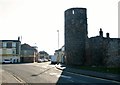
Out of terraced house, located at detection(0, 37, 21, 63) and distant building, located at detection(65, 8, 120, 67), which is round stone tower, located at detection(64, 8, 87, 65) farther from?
terraced house, located at detection(0, 37, 21, 63)

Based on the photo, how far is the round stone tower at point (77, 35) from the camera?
54.4m

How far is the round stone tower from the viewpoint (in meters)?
54.4

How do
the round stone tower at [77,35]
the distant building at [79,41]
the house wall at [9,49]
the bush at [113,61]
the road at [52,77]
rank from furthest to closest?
the house wall at [9,49], the round stone tower at [77,35], the distant building at [79,41], the bush at [113,61], the road at [52,77]

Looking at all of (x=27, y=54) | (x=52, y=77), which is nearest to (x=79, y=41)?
(x=52, y=77)

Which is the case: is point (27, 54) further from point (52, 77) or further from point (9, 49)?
point (52, 77)

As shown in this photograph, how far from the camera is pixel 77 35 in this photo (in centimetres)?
5466

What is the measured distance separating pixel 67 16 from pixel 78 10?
9.64 feet

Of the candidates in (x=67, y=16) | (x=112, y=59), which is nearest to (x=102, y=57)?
(x=112, y=59)

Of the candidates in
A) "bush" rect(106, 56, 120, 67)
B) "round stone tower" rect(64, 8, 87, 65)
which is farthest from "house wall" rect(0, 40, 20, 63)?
"bush" rect(106, 56, 120, 67)

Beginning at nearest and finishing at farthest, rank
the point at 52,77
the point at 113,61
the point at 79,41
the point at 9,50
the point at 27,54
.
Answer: the point at 52,77, the point at 113,61, the point at 79,41, the point at 9,50, the point at 27,54

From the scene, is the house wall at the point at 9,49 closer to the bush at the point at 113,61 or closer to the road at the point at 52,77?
the bush at the point at 113,61

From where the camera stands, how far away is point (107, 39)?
4872 cm

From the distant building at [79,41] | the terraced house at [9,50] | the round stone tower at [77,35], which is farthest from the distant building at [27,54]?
the round stone tower at [77,35]

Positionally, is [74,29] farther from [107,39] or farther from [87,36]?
[107,39]
